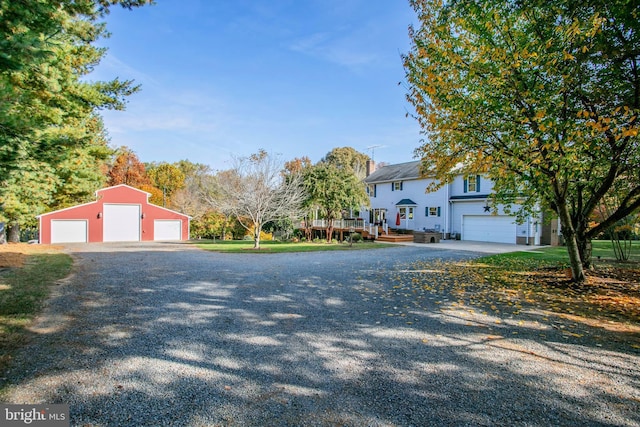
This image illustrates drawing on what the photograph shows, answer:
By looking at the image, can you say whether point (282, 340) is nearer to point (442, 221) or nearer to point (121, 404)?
point (121, 404)

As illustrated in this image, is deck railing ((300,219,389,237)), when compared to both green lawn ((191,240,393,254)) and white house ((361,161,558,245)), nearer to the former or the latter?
white house ((361,161,558,245))

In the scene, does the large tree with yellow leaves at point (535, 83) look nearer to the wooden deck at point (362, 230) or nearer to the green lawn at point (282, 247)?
the green lawn at point (282, 247)

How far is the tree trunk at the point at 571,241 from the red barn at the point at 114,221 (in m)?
27.4

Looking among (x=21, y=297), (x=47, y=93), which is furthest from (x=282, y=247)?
(x=21, y=297)

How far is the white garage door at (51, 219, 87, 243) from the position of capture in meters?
24.4

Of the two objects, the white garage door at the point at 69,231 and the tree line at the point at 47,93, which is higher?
the tree line at the point at 47,93

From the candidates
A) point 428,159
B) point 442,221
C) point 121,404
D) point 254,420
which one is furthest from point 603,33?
point 442,221

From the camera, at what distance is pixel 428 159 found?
9.79 meters

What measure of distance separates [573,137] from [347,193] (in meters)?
18.1

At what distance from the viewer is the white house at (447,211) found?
71.2 ft

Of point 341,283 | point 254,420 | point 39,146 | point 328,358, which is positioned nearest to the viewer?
point 254,420

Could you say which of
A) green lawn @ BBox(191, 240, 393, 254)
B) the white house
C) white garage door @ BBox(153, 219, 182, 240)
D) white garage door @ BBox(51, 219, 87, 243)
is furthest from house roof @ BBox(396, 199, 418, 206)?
white garage door @ BBox(51, 219, 87, 243)

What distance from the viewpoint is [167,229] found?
1120 inches

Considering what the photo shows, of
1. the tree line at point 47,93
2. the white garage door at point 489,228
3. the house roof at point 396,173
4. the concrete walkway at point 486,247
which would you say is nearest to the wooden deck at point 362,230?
the concrete walkway at point 486,247
